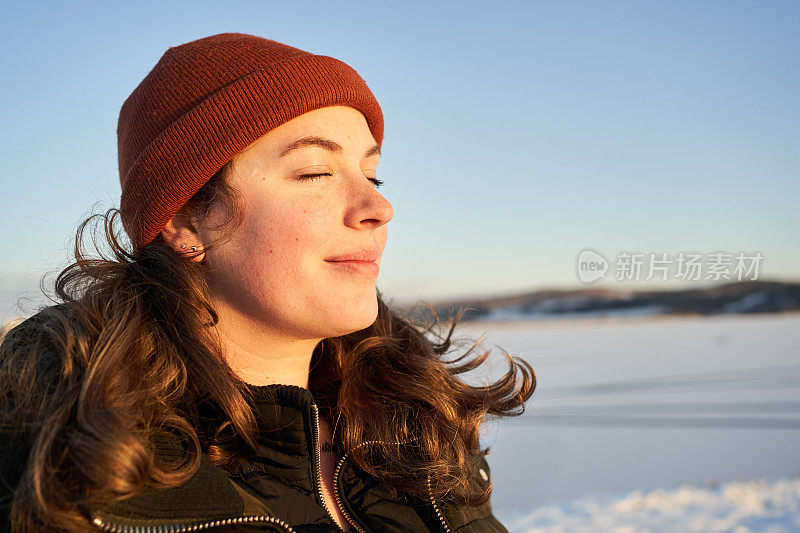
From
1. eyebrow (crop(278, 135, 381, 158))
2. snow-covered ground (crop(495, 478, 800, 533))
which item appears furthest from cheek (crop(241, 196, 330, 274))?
snow-covered ground (crop(495, 478, 800, 533))

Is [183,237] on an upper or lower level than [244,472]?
upper

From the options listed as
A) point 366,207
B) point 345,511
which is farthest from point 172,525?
point 366,207

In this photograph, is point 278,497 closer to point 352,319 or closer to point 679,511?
point 352,319

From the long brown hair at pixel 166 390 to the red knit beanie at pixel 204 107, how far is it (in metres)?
0.09

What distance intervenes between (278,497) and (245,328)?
48cm

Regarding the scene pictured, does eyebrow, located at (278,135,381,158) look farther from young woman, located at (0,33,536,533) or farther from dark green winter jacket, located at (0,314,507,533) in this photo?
dark green winter jacket, located at (0,314,507,533)

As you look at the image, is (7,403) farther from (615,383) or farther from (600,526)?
(615,383)

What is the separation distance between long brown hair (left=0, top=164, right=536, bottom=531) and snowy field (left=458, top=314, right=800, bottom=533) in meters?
0.36

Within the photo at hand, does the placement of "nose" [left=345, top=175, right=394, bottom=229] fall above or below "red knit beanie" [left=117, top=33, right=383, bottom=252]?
below

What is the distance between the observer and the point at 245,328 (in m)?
1.74

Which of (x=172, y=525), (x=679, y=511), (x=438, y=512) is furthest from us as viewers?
(x=679, y=511)

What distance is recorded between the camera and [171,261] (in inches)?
69.1

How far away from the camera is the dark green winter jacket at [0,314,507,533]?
122cm

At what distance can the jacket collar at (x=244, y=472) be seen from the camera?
1212 millimetres
